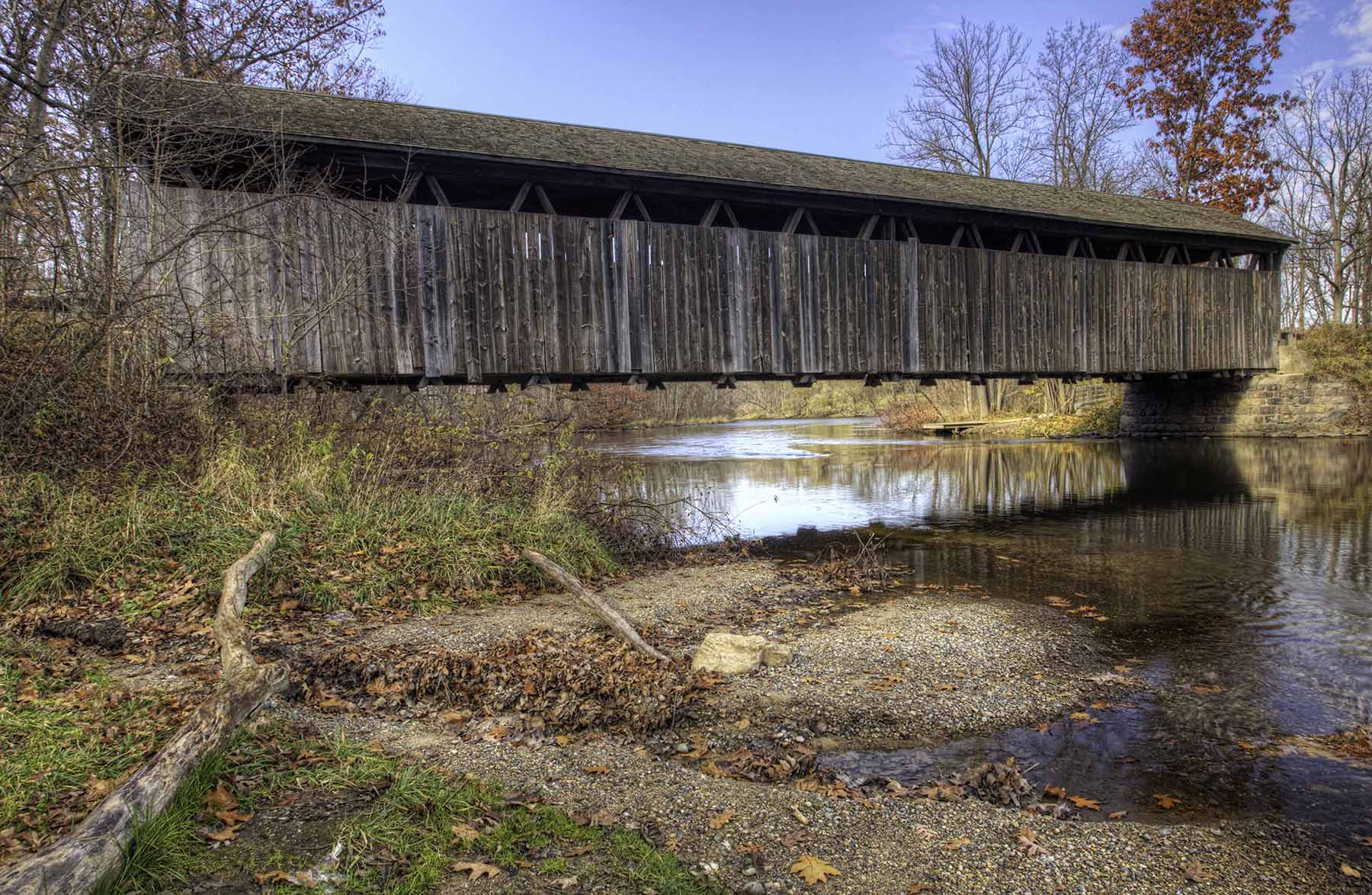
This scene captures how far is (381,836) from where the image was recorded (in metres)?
2.76

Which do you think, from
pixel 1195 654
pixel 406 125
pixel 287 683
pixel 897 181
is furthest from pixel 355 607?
pixel 897 181

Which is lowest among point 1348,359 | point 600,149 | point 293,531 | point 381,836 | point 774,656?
point 774,656

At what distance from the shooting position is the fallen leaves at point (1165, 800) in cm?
332

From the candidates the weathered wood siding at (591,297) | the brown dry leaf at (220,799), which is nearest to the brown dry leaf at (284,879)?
the brown dry leaf at (220,799)

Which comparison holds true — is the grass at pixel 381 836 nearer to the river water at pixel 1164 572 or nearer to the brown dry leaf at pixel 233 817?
the brown dry leaf at pixel 233 817

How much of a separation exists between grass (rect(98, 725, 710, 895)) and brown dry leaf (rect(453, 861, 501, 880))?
0.02 m

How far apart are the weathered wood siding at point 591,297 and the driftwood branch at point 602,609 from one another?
400cm

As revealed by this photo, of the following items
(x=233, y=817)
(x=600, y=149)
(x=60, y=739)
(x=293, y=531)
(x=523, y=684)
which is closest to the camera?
(x=233, y=817)

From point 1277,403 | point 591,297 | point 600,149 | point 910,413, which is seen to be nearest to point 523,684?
point 591,297

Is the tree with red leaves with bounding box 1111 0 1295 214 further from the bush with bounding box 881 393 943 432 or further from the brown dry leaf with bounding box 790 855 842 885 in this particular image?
the brown dry leaf with bounding box 790 855 842 885

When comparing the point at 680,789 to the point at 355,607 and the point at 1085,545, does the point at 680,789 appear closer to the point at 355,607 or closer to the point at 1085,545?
the point at 355,607

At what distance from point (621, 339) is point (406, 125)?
387 cm

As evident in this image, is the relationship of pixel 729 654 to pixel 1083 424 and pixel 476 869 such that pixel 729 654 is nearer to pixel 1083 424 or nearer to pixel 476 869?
pixel 476 869

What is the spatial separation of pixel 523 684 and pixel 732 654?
4.17 ft
